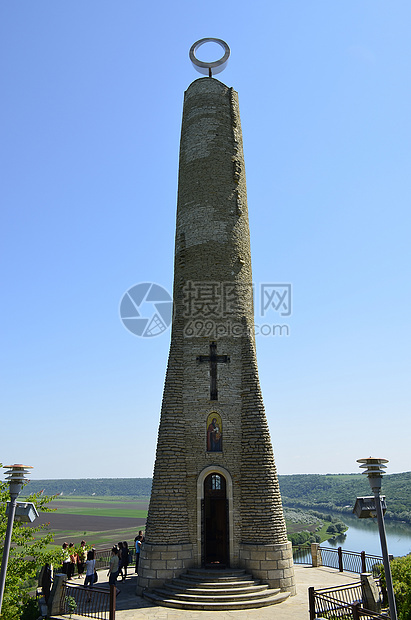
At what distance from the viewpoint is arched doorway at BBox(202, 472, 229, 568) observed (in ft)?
52.2

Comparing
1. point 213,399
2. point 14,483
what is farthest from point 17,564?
point 213,399

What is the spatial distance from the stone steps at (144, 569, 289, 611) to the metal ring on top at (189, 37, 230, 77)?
68.7ft

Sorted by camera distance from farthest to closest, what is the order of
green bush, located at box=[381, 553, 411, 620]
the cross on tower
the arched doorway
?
the cross on tower, the arched doorway, green bush, located at box=[381, 553, 411, 620]

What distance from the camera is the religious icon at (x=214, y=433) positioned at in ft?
53.4

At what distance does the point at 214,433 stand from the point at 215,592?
4845 millimetres

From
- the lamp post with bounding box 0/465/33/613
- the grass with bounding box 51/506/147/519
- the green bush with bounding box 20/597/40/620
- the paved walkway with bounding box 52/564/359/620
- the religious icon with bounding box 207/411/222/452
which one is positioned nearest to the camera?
the lamp post with bounding box 0/465/33/613

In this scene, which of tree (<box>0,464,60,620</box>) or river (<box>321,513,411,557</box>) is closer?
tree (<box>0,464,60,620</box>)

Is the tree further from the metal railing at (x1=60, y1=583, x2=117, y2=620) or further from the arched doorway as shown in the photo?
the arched doorway

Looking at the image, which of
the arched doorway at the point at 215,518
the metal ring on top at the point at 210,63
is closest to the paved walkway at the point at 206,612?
the arched doorway at the point at 215,518

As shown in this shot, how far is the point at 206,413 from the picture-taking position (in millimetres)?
16625

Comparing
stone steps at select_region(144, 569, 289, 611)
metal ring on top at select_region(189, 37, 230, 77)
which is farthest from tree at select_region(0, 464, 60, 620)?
metal ring on top at select_region(189, 37, 230, 77)

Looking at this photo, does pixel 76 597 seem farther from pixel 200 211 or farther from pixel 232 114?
pixel 232 114

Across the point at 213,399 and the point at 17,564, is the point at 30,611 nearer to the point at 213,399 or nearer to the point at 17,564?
the point at 17,564

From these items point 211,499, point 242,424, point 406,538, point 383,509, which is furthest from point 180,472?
point 406,538
